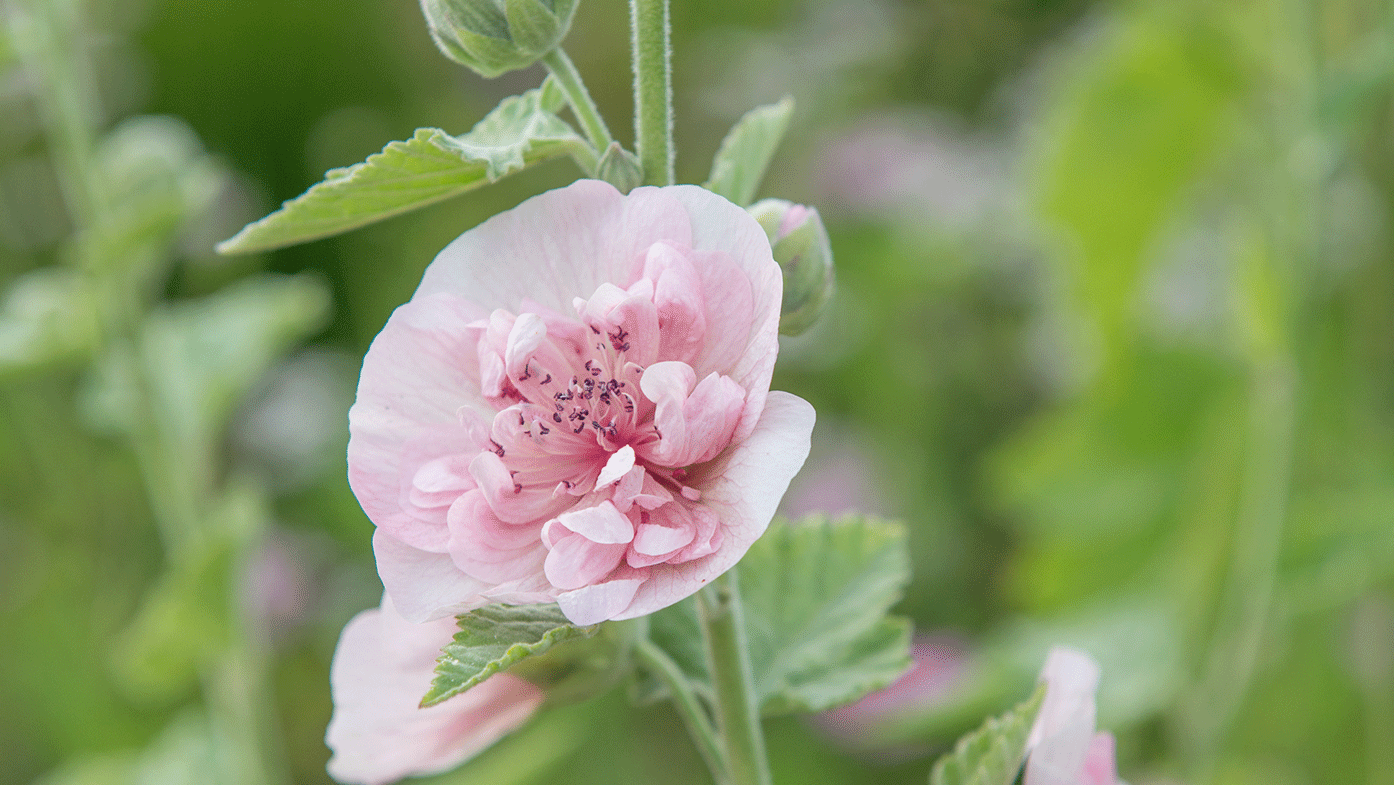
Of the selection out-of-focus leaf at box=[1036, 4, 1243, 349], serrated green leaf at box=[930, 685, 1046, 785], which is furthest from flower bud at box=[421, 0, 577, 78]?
out-of-focus leaf at box=[1036, 4, 1243, 349]

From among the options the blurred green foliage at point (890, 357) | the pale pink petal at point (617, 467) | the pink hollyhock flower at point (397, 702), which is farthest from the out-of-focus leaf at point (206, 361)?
the pale pink petal at point (617, 467)

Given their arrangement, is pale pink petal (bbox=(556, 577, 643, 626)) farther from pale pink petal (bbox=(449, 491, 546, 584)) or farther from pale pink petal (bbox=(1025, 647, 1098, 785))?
pale pink petal (bbox=(1025, 647, 1098, 785))

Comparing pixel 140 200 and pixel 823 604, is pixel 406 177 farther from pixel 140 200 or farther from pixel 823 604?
pixel 140 200

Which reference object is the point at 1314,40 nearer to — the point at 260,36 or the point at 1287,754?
the point at 1287,754

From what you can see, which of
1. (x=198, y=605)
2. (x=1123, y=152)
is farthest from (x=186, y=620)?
(x=1123, y=152)

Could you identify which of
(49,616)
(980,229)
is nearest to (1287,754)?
(980,229)
